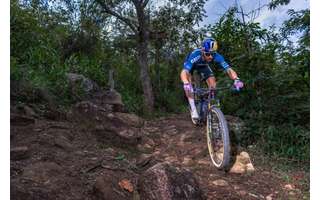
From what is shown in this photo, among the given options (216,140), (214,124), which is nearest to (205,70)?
(214,124)

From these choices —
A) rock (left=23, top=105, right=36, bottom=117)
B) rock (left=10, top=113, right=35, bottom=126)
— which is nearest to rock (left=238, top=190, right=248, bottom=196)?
rock (left=10, top=113, right=35, bottom=126)

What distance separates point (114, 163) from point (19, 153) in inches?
51.2

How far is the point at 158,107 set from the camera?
12930 millimetres

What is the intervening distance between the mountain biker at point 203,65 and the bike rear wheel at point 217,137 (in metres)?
0.41

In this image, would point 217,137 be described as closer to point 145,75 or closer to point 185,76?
point 185,76

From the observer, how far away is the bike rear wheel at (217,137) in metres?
5.44

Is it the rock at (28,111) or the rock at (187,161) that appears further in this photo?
the rock at (28,111)

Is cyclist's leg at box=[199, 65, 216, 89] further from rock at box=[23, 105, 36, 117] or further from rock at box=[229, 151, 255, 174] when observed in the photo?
rock at box=[23, 105, 36, 117]

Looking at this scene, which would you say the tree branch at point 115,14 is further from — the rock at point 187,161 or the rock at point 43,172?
the rock at point 43,172

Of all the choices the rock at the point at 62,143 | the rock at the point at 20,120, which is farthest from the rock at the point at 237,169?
the rock at the point at 20,120

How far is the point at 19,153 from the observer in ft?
15.2

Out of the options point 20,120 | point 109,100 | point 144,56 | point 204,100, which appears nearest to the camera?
point 20,120

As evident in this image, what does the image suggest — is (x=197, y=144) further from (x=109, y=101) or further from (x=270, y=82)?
(x=109, y=101)

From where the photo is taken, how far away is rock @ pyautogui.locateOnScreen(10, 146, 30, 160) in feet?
14.9
